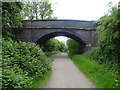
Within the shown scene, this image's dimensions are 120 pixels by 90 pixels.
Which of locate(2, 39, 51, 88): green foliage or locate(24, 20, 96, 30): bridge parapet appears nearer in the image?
locate(2, 39, 51, 88): green foliage

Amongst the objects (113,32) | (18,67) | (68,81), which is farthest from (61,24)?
(18,67)

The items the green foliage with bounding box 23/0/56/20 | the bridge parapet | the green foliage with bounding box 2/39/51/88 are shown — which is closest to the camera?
the green foliage with bounding box 2/39/51/88

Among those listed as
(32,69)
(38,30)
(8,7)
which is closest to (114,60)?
(32,69)

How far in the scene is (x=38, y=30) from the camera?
51.4ft

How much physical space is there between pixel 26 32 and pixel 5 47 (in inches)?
395

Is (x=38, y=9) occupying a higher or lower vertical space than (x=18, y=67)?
higher

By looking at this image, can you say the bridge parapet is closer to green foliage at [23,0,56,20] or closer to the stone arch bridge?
the stone arch bridge

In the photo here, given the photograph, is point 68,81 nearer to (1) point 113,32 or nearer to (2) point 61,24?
(1) point 113,32

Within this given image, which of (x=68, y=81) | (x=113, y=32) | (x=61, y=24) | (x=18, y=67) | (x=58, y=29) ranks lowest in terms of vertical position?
(x=68, y=81)

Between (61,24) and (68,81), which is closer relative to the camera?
(68,81)

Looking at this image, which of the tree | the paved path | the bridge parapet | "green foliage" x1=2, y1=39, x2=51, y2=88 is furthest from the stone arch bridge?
the paved path

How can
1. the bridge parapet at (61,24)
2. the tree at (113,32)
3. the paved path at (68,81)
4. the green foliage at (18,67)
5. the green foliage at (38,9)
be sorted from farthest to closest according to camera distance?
the green foliage at (38,9) < the bridge parapet at (61,24) < the tree at (113,32) < the paved path at (68,81) < the green foliage at (18,67)

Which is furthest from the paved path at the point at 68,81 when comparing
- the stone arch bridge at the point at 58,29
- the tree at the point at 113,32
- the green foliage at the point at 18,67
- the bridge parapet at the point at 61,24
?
the bridge parapet at the point at 61,24

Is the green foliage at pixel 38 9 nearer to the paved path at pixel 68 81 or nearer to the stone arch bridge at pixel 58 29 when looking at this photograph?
the stone arch bridge at pixel 58 29
